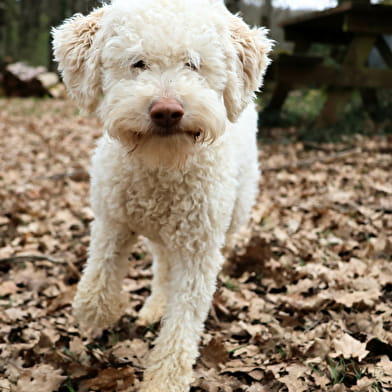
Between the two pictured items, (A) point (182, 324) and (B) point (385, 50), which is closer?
(A) point (182, 324)

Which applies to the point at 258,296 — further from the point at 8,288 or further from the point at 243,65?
the point at 8,288

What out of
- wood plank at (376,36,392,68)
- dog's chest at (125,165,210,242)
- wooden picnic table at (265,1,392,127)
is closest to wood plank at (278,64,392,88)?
wooden picnic table at (265,1,392,127)

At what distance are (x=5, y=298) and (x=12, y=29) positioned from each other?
81.1 feet

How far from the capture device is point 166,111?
6.72 feet

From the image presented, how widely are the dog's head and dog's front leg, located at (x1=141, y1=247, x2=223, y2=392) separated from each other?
0.62m

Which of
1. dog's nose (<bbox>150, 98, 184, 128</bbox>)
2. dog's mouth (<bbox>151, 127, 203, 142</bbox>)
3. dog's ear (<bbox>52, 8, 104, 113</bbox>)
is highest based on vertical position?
dog's ear (<bbox>52, 8, 104, 113</bbox>)

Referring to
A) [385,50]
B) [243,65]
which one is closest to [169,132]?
[243,65]

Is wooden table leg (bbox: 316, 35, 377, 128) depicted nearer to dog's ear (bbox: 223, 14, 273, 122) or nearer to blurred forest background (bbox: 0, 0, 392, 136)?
blurred forest background (bbox: 0, 0, 392, 136)

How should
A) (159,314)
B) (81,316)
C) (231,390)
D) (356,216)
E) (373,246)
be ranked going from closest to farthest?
(231,390), (81,316), (159,314), (373,246), (356,216)

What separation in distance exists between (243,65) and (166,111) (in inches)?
30.1

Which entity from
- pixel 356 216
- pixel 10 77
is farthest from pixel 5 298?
pixel 10 77

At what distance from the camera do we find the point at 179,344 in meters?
2.47

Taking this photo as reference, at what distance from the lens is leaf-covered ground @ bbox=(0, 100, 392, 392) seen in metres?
2.46

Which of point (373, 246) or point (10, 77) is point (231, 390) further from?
point (10, 77)
